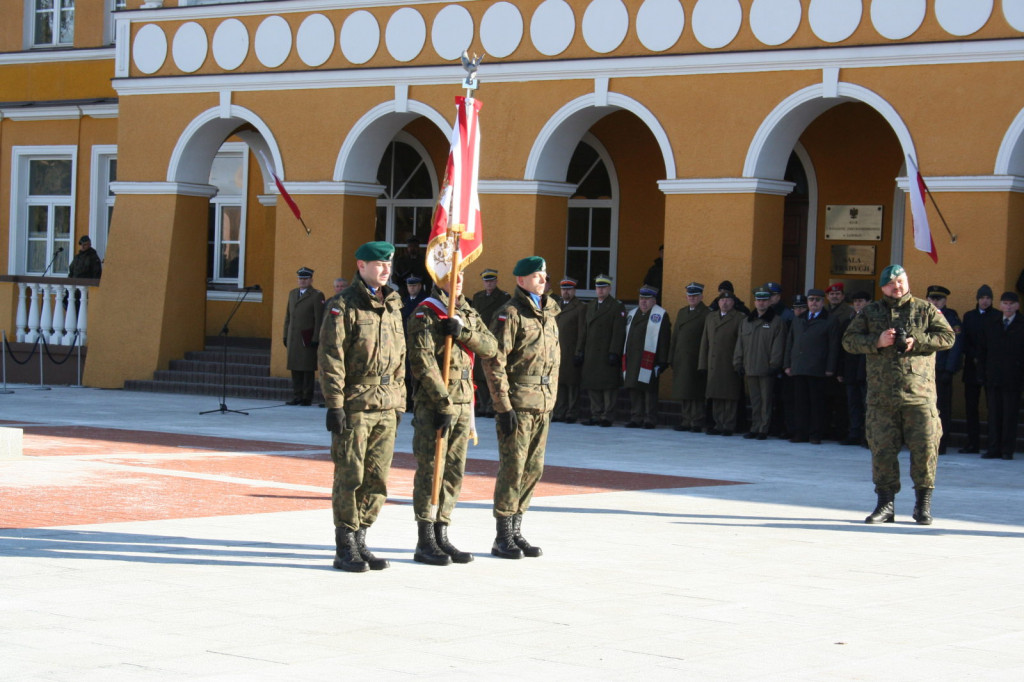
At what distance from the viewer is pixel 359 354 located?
27.6 ft

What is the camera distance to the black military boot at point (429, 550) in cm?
854

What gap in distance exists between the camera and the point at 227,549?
347 inches

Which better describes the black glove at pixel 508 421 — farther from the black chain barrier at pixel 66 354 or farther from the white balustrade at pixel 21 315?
the white balustrade at pixel 21 315

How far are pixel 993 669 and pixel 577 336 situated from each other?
12.6 m

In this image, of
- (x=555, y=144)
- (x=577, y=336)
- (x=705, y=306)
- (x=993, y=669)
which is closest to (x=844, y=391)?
(x=705, y=306)

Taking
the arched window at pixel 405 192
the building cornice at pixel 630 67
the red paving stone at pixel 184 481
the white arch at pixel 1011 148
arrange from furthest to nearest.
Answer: the arched window at pixel 405 192 → the building cornice at pixel 630 67 → the white arch at pixel 1011 148 → the red paving stone at pixel 184 481

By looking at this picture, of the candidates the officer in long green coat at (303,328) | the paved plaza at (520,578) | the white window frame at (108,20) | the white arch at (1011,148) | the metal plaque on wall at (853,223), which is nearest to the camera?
the paved plaza at (520,578)

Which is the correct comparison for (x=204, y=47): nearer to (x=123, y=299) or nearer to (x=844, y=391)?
(x=123, y=299)

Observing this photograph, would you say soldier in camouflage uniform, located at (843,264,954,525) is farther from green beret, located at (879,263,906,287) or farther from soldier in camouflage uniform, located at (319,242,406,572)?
soldier in camouflage uniform, located at (319,242,406,572)

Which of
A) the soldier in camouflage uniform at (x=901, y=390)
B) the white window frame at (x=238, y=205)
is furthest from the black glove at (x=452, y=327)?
the white window frame at (x=238, y=205)

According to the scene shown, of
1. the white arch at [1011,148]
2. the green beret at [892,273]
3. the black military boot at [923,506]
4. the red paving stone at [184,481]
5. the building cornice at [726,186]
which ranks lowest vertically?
the red paving stone at [184,481]

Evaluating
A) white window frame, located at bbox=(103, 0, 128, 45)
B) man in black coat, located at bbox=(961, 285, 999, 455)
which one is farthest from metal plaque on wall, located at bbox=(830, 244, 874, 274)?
white window frame, located at bbox=(103, 0, 128, 45)

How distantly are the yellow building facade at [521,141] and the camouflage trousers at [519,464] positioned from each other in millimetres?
8921

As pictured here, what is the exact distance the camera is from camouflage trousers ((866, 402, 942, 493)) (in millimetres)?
10766
